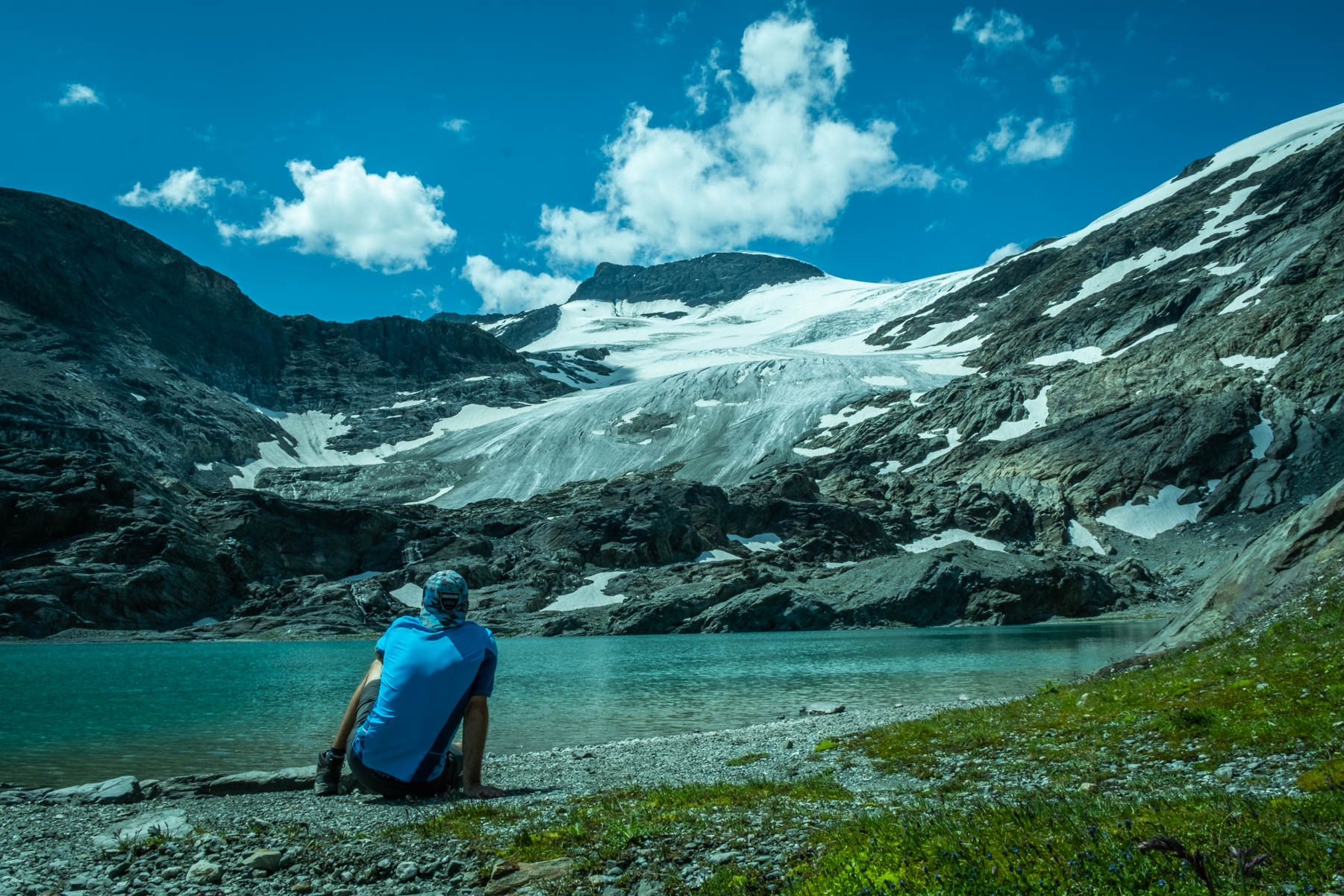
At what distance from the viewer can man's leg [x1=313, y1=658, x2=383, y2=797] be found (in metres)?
9.30

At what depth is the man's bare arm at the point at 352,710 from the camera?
9230mm

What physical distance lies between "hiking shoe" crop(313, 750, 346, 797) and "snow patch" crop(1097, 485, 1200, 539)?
120561 millimetres

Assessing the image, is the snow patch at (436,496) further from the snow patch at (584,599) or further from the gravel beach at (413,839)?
the gravel beach at (413,839)

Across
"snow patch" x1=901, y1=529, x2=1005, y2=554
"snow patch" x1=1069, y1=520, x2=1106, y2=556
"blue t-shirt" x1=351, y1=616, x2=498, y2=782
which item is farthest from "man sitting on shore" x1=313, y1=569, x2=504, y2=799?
"snow patch" x1=1069, y1=520, x2=1106, y2=556

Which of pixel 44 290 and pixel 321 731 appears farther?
pixel 44 290

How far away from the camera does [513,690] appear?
110 feet

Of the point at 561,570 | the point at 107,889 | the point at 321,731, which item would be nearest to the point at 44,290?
the point at 561,570

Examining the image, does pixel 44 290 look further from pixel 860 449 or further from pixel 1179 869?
pixel 1179 869

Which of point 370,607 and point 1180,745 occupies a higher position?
point 1180,745

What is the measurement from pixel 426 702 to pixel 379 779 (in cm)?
132

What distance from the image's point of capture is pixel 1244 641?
15.6m

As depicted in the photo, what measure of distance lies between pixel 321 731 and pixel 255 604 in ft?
268

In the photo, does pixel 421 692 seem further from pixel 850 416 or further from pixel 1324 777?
pixel 850 416

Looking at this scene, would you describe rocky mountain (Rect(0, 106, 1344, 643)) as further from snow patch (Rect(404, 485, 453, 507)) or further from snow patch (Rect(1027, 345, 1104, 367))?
snow patch (Rect(1027, 345, 1104, 367))
